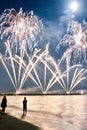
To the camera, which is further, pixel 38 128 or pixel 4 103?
pixel 4 103

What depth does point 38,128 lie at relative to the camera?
31.9m

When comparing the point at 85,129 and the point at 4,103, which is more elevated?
the point at 4,103

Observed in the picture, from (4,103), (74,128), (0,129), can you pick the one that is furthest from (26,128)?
(4,103)

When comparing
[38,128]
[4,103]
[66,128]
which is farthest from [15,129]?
[4,103]

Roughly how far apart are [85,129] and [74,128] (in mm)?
1081

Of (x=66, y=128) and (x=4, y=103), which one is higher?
(x=4, y=103)

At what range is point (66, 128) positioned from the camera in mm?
33906

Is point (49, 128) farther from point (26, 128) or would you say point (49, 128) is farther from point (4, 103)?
point (4, 103)

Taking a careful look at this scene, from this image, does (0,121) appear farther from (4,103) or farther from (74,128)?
(4,103)

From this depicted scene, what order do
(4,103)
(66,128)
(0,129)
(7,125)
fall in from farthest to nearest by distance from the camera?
1. (4,103)
2. (66,128)
3. (7,125)
4. (0,129)

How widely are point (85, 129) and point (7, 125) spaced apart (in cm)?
860

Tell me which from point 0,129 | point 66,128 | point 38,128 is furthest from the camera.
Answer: point 66,128

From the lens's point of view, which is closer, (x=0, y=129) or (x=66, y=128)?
(x=0, y=129)

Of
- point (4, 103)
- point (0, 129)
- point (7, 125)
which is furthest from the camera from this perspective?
point (4, 103)
